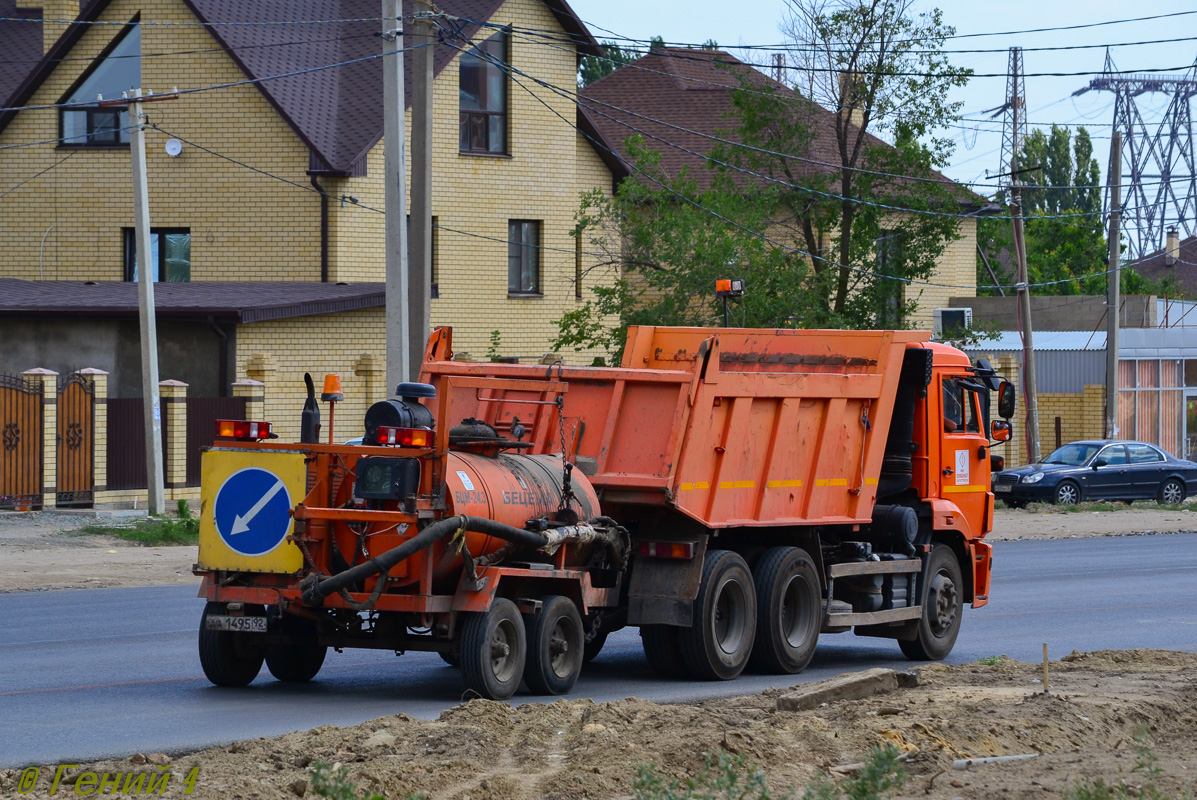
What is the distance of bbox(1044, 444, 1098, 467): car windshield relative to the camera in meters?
34.7

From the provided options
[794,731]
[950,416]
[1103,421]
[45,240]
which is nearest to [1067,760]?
[794,731]

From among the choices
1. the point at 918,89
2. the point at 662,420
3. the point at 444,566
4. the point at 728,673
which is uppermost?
the point at 918,89

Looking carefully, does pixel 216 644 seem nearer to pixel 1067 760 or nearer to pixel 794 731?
pixel 794 731

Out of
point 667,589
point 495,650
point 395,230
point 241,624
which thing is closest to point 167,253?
point 395,230

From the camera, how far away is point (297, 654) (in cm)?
1152

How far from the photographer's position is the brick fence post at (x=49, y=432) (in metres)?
24.5

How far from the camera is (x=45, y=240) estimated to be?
3300 cm

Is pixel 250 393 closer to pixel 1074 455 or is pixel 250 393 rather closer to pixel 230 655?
pixel 230 655

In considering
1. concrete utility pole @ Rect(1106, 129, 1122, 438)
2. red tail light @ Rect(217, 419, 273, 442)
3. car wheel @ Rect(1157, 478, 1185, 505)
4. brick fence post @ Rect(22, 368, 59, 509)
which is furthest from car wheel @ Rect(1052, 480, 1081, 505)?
red tail light @ Rect(217, 419, 273, 442)

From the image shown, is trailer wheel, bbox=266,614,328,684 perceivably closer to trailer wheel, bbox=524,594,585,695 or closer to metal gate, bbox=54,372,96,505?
trailer wheel, bbox=524,594,585,695

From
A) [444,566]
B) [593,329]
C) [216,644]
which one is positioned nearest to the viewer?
[444,566]

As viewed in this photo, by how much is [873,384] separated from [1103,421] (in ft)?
109

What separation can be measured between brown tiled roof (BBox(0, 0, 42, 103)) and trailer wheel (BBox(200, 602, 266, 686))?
2646cm

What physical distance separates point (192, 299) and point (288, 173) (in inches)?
165
